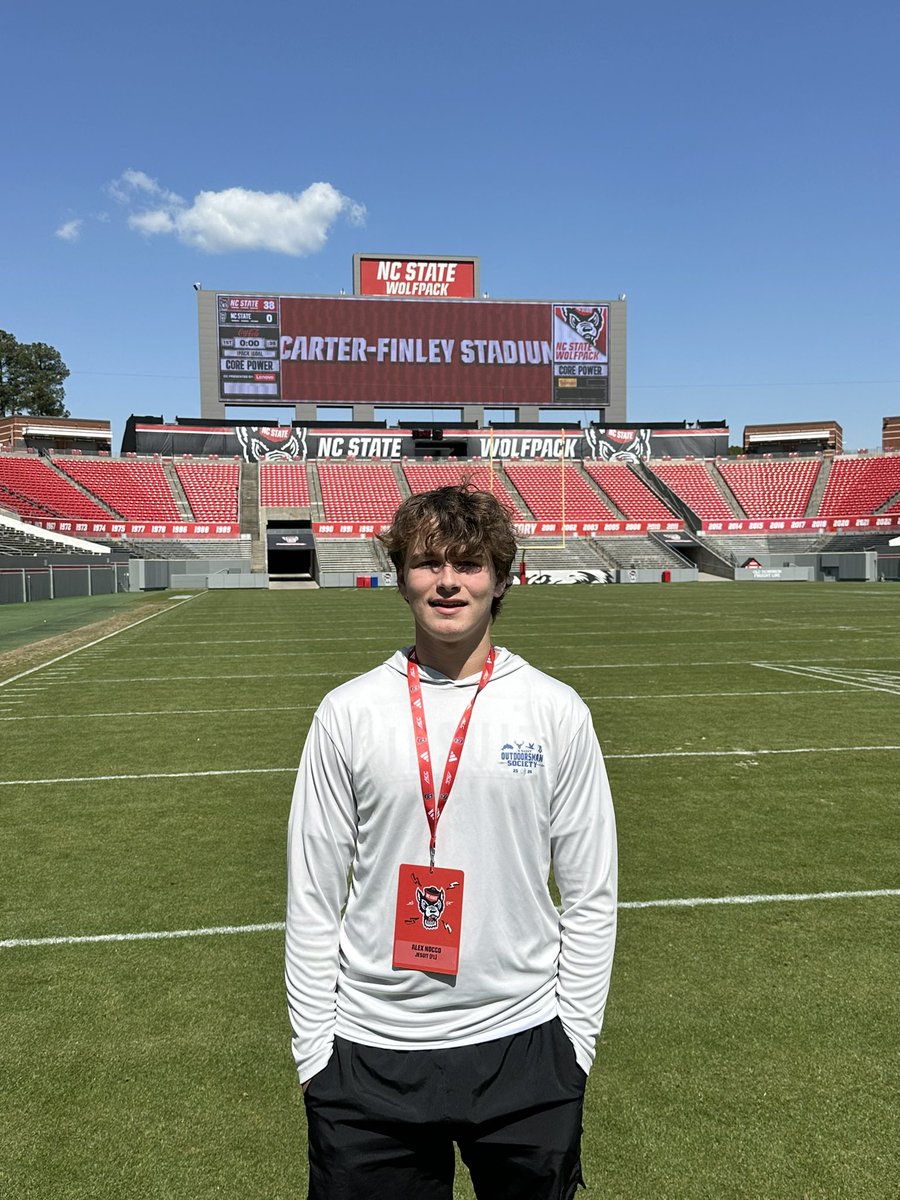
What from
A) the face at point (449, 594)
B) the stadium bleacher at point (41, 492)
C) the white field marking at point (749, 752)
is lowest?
the white field marking at point (749, 752)

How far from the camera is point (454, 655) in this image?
1.82 m

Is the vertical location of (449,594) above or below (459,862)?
above

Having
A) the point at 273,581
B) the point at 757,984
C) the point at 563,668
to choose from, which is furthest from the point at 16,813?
the point at 273,581

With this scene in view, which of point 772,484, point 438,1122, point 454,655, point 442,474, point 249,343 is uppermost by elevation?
point 249,343

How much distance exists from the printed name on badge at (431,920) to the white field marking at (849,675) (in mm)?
9696

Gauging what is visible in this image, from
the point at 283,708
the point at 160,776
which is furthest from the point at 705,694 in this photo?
the point at 160,776

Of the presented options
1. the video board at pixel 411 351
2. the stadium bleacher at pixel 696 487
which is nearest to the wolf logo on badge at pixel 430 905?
the video board at pixel 411 351

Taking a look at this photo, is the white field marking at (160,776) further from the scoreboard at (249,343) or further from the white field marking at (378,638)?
the scoreboard at (249,343)

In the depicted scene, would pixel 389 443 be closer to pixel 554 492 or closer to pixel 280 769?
pixel 554 492

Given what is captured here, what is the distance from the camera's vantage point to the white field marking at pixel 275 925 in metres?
3.97

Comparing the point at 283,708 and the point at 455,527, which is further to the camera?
the point at 283,708

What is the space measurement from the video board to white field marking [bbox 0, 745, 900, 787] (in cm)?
4736

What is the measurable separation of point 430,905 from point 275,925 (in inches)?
105

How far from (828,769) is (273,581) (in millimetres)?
41438
